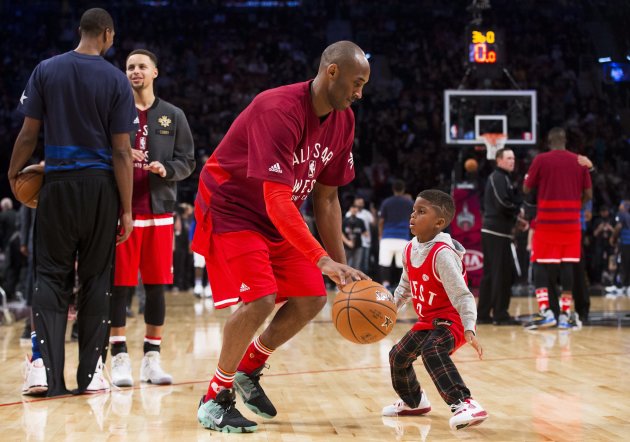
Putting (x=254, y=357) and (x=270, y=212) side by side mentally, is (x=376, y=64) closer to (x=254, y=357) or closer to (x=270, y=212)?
Result: (x=254, y=357)

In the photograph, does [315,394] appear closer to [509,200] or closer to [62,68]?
[62,68]

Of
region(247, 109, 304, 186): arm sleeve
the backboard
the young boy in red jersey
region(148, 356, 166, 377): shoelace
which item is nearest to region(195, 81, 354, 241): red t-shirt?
region(247, 109, 304, 186): arm sleeve

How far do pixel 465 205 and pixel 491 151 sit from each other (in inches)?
35.5

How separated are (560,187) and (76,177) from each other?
5793mm

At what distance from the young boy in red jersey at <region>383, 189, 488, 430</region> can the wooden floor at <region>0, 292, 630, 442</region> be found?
193 millimetres

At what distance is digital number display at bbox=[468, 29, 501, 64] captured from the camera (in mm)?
13867

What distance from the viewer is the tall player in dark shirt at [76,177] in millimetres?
5043

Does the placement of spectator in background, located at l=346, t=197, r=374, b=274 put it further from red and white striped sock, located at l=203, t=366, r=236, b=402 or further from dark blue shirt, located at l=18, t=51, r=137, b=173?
red and white striped sock, located at l=203, t=366, r=236, b=402

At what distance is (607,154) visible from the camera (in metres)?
20.8

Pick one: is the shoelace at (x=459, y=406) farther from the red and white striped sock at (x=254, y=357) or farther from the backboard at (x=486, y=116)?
the backboard at (x=486, y=116)

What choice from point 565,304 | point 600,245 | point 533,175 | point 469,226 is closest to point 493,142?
point 469,226


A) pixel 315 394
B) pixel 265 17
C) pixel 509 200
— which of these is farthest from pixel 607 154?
pixel 315 394

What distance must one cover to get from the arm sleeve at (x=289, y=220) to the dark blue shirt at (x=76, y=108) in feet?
5.16

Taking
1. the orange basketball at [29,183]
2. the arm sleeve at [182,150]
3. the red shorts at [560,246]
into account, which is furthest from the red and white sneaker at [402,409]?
the red shorts at [560,246]
